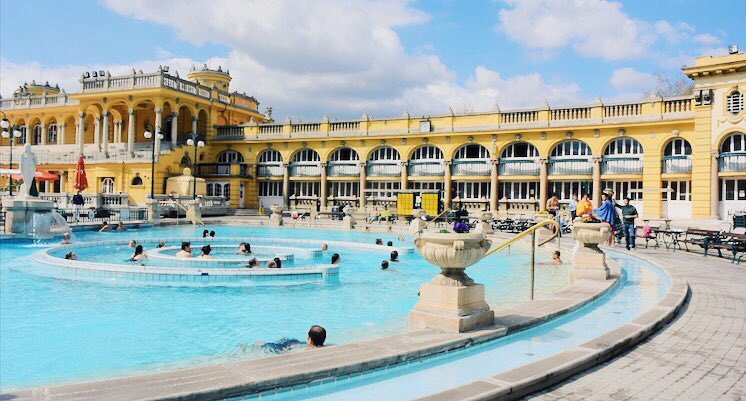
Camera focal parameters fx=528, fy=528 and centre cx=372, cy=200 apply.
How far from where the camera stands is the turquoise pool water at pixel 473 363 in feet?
15.5

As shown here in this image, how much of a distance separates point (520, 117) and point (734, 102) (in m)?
11.9

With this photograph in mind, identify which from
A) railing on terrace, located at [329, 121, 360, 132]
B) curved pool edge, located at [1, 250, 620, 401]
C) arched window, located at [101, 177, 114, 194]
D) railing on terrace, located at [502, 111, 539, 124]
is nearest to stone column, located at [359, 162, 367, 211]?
railing on terrace, located at [329, 121, 360, 132]

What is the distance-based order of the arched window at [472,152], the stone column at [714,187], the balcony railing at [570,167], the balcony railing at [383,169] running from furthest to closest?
Result: 1. the balcony railing at [383,169]
2. the arched window at [472,152]
3. the balcony railing at [570,167]
4. the stone column at [714,187]

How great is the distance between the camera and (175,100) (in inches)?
1698

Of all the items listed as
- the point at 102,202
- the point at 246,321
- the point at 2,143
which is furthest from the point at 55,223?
the point at 2,143

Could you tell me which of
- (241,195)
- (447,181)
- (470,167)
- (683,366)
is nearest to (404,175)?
(447,181)

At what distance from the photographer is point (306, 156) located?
4384cm

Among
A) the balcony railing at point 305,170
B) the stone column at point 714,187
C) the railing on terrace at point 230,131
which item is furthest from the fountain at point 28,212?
the stone column at point 714,187

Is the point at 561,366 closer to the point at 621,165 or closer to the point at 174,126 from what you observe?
the point at 621,165

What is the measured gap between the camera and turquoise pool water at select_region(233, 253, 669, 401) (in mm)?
4719

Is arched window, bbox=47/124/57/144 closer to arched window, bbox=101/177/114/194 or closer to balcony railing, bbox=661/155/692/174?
arched window, bbox=101/177/114/194

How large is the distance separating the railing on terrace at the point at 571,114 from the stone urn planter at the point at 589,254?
24.9 m

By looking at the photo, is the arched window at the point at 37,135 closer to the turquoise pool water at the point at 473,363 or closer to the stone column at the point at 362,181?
the stone column at the point at 362,181

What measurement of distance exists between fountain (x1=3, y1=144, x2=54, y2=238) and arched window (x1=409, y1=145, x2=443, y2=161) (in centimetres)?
2423
